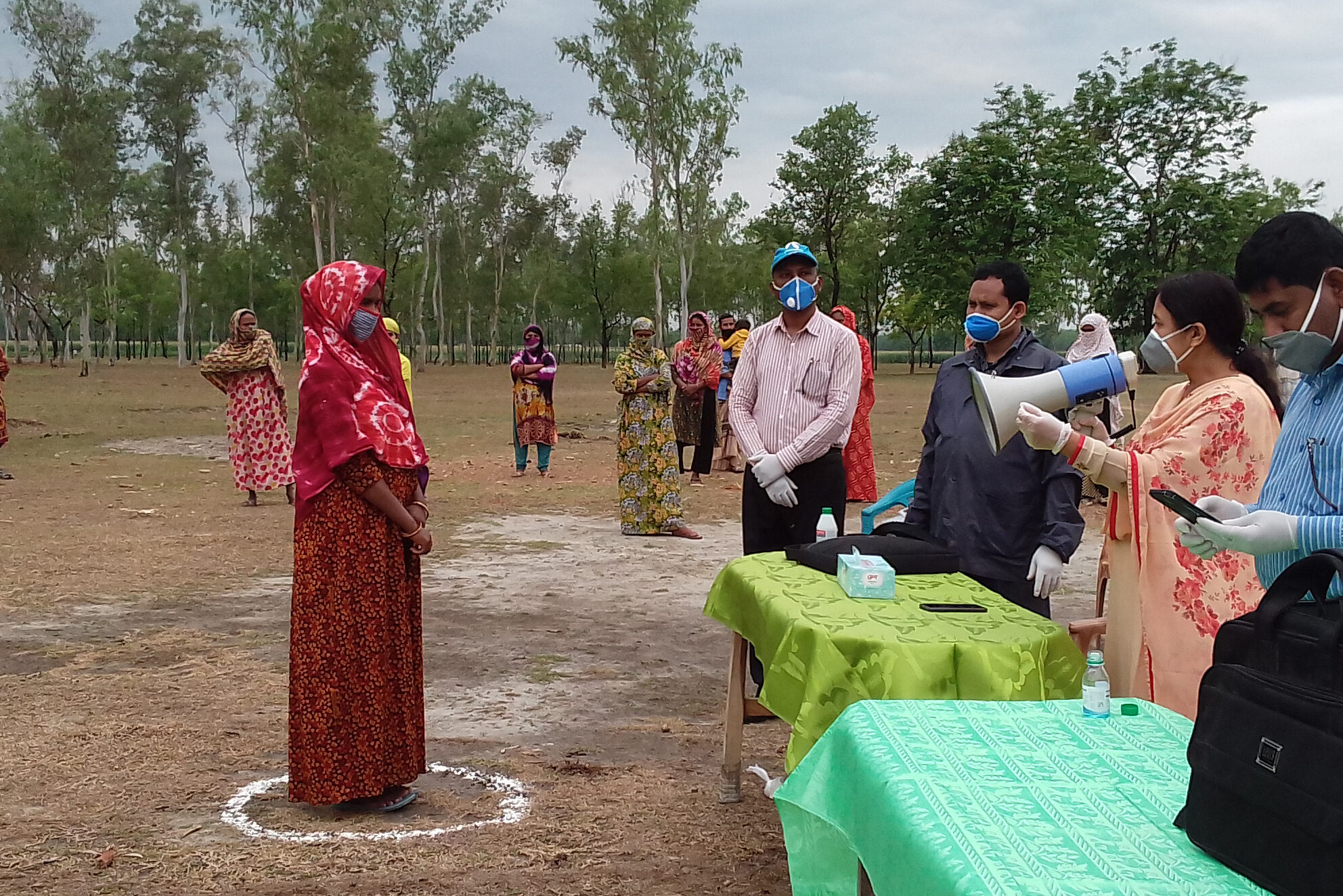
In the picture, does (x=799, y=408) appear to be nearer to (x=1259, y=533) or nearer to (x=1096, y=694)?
(x=1096, y=694)

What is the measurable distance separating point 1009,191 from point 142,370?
122 ft

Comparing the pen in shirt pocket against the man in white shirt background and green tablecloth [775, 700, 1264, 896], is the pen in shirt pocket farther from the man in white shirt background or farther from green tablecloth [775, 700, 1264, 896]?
the man in white shirt background

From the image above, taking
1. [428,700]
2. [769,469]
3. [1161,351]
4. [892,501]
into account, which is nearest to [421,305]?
[428,700]

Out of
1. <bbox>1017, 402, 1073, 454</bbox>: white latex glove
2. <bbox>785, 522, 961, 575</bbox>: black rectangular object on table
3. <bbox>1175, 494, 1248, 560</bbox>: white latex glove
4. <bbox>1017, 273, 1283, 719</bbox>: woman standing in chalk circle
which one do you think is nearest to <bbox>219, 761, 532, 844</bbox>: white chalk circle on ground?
<bbox>785, 522, 961, 575</bbox>: black rectangular object on table

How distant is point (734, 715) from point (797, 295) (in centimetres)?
191

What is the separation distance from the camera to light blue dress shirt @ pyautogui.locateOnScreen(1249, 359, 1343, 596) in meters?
2.17

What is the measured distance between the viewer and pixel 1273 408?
345 centimetres

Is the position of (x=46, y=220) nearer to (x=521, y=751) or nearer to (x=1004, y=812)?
(x=521, y=751)

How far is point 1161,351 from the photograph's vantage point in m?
3.40

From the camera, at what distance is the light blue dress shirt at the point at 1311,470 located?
2.17m

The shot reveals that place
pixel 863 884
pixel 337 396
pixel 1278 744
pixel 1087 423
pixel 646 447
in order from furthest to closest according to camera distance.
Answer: pixel 646 447 < pixel 337 396 < pixel 1087 423 < pixel 863 884 < pixel 1278 744

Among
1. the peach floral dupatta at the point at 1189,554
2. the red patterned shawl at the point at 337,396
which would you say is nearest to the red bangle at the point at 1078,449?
the peach floral dupatta at the point at 1189,554

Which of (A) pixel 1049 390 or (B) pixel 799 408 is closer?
(A) pixel 1049 390

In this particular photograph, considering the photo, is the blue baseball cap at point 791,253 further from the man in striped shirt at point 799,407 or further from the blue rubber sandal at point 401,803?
the blue rubber sandal at point 401,803
